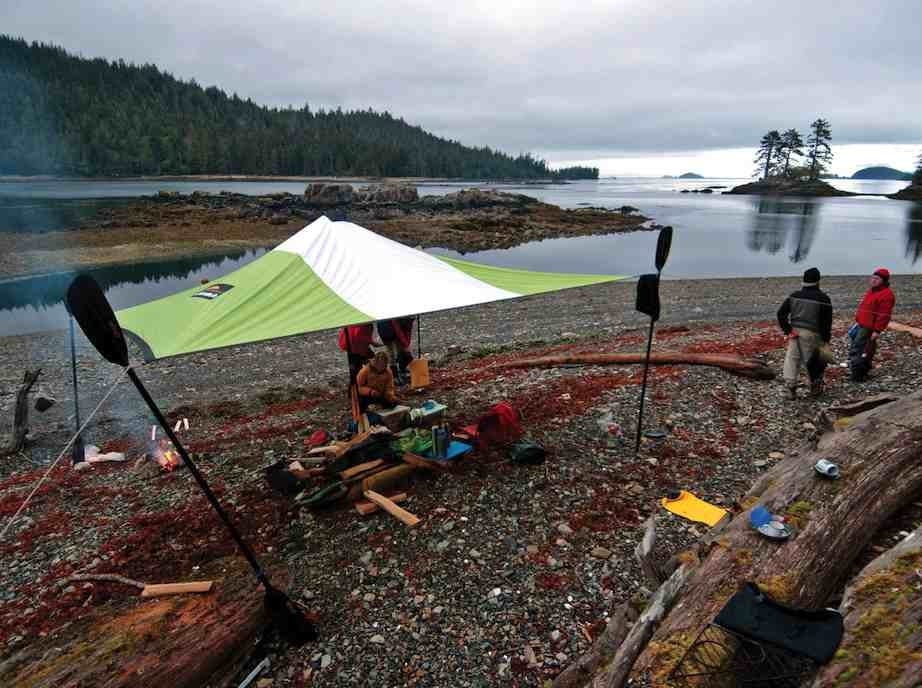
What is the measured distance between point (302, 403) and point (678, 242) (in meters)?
53.1

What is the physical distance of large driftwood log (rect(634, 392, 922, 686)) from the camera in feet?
12.3

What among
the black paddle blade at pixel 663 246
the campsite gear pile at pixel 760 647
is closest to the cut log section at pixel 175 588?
the campsite gear pile at pixel 760 647

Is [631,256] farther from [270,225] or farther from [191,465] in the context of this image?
[191,465]

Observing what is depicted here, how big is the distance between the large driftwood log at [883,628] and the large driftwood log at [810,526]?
37cm

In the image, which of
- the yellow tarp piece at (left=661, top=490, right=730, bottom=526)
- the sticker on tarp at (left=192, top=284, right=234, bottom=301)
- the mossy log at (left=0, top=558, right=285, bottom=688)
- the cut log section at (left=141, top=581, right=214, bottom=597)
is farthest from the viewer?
the sticker on tarp at (left=192, top=284, right=234, bottom=301)

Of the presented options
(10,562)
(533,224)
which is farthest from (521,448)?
(533,224)

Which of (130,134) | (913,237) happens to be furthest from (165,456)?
(130,134)

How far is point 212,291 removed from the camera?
773 centimetres

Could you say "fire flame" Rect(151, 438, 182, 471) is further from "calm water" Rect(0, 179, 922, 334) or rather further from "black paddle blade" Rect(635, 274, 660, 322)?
"calm water" Rect(0, 179, 922, 334)

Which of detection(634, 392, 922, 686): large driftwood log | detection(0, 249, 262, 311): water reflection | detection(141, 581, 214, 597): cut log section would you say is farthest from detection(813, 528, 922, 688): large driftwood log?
detection(0, 249, 262, 311): water reflection

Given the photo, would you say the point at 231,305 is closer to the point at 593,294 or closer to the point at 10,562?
the point at 10,562

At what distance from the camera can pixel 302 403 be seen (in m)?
12.3

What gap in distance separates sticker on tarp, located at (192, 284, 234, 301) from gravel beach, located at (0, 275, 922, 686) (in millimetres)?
2729

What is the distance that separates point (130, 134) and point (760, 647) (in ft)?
588
